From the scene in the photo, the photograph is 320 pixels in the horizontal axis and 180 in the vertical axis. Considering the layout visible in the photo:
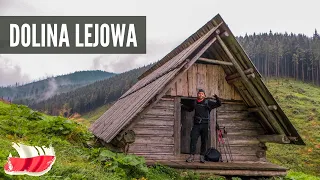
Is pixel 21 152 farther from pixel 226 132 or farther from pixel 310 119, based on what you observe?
pixel 310 119

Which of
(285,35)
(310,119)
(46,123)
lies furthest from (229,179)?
(285,35)

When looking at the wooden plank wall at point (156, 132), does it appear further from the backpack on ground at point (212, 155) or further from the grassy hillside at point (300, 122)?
the grassy hillside at point (300, 122)

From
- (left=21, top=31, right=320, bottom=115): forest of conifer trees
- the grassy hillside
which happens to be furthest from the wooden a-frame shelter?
(left=21, top=31, right=320, bottom=115): forest of conifer trees

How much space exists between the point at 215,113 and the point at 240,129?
1149mm

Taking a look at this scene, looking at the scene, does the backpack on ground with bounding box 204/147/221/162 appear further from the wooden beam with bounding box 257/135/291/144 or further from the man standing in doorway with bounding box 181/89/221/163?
the wooden beam with bounding box 257/135/291/144

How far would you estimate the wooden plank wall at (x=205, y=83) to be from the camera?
12.2 metres

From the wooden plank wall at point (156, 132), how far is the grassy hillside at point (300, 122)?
31.2 meters

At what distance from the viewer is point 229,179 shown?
1141cm

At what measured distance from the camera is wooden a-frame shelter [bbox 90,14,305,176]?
35.8 ft

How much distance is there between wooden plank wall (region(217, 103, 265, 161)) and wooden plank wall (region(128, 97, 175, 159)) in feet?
6.45

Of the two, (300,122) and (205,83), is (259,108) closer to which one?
(205,83)

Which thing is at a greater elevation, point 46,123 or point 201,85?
point 201,85

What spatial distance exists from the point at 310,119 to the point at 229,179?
60200mm

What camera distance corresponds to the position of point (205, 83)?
12.6m
